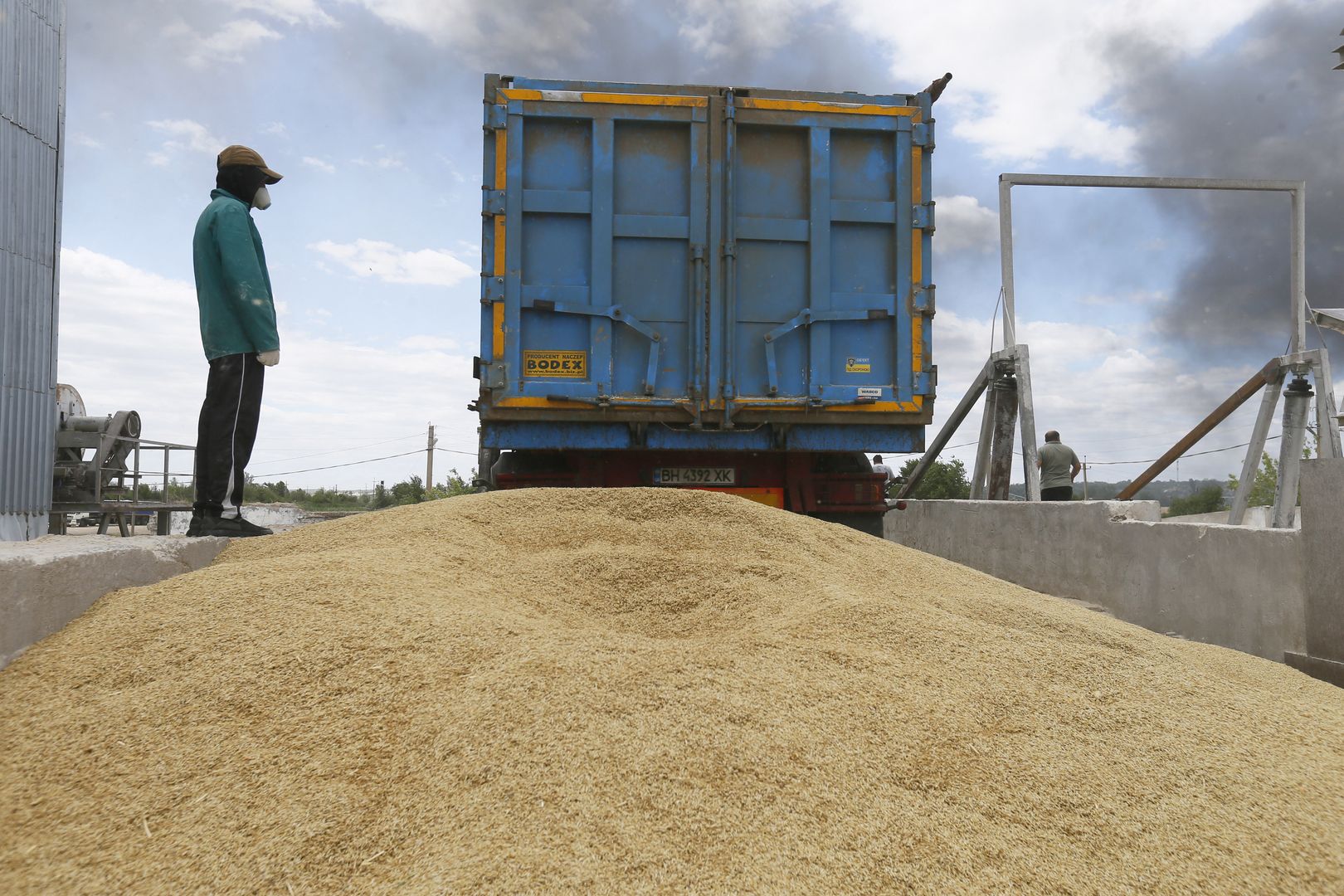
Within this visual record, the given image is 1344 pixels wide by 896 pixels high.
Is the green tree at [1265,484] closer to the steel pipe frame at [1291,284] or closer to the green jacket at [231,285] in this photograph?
the steel pipe frame at [1291,284]

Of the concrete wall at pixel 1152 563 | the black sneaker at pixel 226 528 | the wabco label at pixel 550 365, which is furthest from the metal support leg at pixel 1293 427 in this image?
the black sneaker at pixel 226 528

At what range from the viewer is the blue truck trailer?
19.6 ft

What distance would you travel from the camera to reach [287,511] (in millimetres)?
17469

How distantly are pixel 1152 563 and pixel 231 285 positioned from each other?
5.30 m

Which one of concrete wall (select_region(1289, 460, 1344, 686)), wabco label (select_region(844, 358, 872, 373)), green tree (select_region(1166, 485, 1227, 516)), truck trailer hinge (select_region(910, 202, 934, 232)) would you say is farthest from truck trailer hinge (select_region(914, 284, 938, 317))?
green tree (select_region(1166, 485, 1227, 516))

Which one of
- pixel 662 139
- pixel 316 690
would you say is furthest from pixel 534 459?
pixel 316 690

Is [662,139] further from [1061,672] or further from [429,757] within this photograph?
[429,757]

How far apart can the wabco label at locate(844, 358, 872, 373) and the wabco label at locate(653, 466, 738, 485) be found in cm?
114

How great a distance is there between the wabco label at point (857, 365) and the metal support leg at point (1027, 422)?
10.0 feet

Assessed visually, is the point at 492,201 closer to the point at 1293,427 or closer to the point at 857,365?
the point at 857,365

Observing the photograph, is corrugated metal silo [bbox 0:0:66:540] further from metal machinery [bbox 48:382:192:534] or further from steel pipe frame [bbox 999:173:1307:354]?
steel pipe frame [bbox 999:173:1307:354]

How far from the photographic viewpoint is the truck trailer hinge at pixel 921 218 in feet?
20.5

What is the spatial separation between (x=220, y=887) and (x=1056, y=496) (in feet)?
30.7

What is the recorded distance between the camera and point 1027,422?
8812mm
